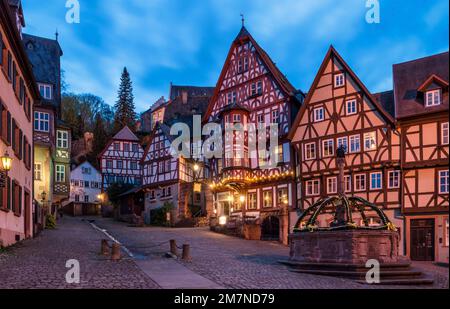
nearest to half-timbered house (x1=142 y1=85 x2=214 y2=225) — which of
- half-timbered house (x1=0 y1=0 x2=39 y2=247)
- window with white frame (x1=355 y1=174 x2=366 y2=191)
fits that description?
window with white frame (x1=355 y1=174 x2=366 y2=191)

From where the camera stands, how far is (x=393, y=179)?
28.8m

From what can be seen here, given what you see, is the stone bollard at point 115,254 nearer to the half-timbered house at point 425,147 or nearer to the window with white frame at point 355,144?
the half-timbered house at point 425,147

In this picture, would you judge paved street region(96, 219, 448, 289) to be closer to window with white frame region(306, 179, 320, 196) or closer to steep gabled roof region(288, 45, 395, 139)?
window with white frame region(306, 179, 320, 196)

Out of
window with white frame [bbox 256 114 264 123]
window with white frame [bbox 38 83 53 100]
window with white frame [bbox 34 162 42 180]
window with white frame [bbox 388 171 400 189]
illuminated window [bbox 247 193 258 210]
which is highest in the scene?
window with white frame [bbox 38 83 53 100]

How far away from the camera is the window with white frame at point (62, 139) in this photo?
44875mm

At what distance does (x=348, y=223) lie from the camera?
17109mm

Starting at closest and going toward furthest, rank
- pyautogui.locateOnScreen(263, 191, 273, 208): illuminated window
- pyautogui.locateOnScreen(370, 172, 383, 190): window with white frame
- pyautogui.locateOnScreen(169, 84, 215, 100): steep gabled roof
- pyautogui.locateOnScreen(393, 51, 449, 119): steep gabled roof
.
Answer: pyautogui.locateOnScreen(393, 51, 449, 119): steep gabled roof → pyautogui.locateOnScreen(370, 172, 383, 190): window with white frame → pyautogui.locateOnScreen(263, 191, 273, 208): illuminated window → pyautogui.locateOnScreen(169, 84, 215, 100): steep gabled roof

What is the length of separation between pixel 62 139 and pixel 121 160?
70.5 feet

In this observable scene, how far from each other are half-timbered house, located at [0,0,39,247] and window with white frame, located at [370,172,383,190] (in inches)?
721

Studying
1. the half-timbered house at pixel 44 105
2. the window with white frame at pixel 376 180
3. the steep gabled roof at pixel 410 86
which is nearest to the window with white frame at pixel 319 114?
the window with white frame at pixel 376 180

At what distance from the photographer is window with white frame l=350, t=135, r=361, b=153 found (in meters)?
29.8

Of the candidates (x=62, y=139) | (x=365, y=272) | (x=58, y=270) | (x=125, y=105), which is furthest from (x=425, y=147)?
(x=125, y=105)

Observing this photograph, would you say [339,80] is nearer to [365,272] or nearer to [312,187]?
[312,187]
